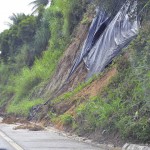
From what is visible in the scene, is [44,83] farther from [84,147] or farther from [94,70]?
[84,147]

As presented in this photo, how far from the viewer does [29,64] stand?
4991 centimetres

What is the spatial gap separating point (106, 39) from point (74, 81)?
203 inches

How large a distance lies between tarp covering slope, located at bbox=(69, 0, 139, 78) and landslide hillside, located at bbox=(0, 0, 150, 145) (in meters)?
0.74

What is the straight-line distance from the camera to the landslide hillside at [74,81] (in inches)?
541

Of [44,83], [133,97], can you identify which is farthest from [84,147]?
A: [44,83]

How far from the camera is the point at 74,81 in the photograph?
27.8 m

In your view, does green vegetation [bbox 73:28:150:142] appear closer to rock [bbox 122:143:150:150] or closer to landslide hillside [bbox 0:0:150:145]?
landslide hillside [bbox 0:0:150:145]

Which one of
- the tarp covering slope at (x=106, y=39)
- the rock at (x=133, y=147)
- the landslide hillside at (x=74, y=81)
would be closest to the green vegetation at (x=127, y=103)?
the landslide hillside at (x=74, y=81)

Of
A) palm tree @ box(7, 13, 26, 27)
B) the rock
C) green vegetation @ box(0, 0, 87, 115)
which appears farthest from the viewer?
palm tree @ box(7, 13, 26, 27)

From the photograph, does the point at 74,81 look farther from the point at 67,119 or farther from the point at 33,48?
the point at 33,48

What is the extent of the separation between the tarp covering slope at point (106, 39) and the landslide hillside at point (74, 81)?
737mm

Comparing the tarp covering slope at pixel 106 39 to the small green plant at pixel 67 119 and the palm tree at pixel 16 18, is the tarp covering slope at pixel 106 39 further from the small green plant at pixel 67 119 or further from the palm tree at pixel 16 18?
the palm tree at pixel 16 18

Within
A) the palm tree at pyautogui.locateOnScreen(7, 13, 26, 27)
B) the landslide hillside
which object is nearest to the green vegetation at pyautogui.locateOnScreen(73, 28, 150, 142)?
the landslide hillside

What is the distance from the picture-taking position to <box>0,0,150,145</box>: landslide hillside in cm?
1375
